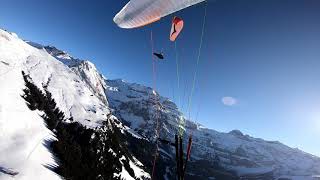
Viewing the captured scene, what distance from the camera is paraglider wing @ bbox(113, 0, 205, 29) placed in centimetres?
1688

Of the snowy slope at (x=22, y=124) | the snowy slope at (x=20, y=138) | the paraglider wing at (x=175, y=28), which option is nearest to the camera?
the paraglider wing at (x=175, y=28)

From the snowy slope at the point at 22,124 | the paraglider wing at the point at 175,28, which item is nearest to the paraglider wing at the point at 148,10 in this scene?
the paraglider wing at the point at 175,28

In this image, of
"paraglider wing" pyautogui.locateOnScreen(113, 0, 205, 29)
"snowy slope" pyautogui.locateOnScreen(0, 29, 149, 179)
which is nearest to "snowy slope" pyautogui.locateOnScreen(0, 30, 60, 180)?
"snowy slope" pyautogui.locateOnScreen(0, 29, 149, 179)

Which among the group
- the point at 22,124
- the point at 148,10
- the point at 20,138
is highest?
the point at 148,10

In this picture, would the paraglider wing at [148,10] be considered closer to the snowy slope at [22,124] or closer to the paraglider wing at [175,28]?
the paraglider wing at [175,28]

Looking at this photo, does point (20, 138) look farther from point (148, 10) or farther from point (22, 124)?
point (148, 10)

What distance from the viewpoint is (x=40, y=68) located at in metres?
95.9

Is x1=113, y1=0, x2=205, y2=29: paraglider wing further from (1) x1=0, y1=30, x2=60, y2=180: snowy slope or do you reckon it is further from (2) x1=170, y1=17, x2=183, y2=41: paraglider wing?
(1) x1=0, y1=30, x2=60, y2=180: snowy slope

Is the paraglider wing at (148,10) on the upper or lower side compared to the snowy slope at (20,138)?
upper

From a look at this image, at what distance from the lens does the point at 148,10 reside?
17609 millimetres

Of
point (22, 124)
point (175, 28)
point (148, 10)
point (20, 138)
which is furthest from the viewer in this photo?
point (22, 124)

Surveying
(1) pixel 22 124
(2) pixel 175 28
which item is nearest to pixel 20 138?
(1) pixel 22 124

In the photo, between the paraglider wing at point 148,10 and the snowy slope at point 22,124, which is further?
the snowy slope at point 22,124

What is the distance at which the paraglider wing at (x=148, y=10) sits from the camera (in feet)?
55.4
